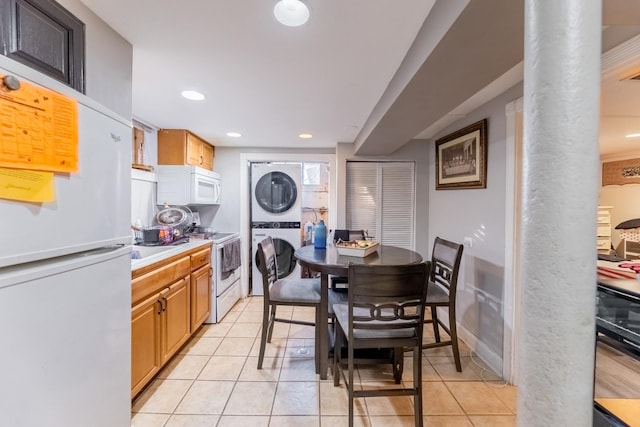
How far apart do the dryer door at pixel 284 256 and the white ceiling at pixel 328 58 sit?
6.33 feet

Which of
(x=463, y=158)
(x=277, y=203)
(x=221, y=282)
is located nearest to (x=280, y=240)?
(x=277, y=203)

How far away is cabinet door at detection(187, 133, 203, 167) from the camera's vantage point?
10.8 ft

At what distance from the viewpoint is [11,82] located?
0.82 m

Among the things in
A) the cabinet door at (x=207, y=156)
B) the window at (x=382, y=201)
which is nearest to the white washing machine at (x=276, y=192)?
the cabinet door at (x=207, y=156)

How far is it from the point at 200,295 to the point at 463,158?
9.38ft

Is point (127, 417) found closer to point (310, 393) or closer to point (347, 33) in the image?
point (310, 393)

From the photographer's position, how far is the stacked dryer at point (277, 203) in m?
4.13

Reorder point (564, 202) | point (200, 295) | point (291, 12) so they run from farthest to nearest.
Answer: point (200, 295), point (291, 12), point (564, 202)

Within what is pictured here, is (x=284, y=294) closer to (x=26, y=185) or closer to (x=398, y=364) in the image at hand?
(x=398, y=364)

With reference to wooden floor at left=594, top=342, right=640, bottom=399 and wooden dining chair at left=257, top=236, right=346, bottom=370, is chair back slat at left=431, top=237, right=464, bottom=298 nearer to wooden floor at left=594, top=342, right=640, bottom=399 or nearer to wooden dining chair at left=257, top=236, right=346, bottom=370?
wooden dining chair at left=257, top=236, right=346, bottom=370

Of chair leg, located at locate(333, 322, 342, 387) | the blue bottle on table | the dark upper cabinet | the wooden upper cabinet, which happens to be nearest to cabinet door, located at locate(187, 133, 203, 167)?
the wooden upper cabinet

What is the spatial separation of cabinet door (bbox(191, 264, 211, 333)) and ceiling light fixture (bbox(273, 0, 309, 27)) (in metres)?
2.22

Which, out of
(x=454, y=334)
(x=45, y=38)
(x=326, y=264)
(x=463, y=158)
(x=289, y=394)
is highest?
(x=45, y=38)

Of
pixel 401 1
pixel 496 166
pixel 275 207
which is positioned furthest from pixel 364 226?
pixel 401 1
